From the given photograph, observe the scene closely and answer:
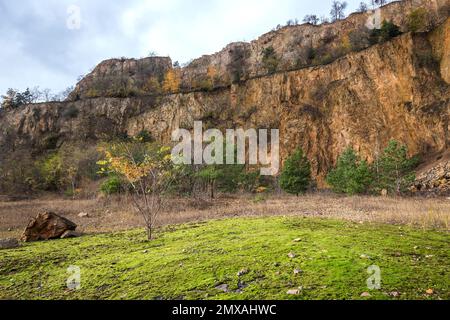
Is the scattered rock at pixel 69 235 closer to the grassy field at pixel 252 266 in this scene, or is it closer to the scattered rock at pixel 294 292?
the grassy field at pixel 252 266

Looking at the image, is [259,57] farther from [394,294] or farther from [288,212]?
[394,294]

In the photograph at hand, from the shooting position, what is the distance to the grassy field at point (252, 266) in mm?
3465

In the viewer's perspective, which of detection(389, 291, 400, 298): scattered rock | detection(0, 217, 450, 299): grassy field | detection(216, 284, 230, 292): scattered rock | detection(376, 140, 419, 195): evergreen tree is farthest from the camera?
detection(376, 140, 419, 195): evergreen tree

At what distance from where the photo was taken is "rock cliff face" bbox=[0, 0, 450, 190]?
34156mm

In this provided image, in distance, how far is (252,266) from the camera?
4391 mm

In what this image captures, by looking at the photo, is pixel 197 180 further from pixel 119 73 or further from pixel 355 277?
pixel 119 73

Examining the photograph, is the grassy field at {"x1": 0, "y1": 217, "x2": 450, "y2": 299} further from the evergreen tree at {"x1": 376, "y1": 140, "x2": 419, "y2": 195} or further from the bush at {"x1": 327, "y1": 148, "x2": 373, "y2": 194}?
the evergreen tree at {"x1": 376, "y1": 140, "x2": 419, "y2": 195}

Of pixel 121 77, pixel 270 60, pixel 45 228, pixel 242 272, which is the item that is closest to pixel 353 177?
pixel 45 228

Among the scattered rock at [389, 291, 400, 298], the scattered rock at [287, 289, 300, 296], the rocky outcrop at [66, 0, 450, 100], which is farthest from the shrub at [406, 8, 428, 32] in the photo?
the scattered rock at [287, 289, 300, 296]

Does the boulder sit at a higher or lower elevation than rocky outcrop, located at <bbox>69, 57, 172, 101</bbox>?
lower

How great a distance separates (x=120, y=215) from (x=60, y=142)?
50015mm

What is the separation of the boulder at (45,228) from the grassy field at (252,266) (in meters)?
2.35

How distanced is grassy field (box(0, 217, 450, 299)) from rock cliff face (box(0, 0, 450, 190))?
1235 inches

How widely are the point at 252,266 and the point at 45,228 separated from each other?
8.34m
